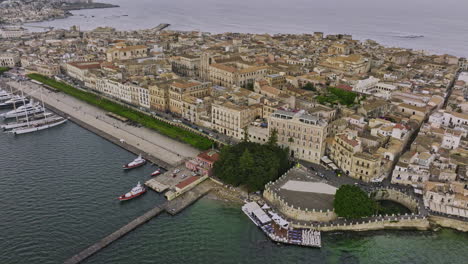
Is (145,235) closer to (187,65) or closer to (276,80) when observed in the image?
(276,80)

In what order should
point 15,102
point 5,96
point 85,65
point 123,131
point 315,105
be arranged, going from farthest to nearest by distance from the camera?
point 85,65 → point 5,96 → point 15,102 → point 123,131 → point 315,105

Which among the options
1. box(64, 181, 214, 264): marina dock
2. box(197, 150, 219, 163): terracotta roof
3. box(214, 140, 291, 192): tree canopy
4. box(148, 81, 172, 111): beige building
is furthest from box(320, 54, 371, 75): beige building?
box(64, 181, 214, 264): marina dock

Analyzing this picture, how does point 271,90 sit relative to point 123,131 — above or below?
above

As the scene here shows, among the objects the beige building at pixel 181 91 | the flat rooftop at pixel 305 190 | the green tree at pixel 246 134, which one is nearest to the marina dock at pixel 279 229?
the flat rooftop at pixel 305 190

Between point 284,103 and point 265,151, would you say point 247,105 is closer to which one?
point 284,103

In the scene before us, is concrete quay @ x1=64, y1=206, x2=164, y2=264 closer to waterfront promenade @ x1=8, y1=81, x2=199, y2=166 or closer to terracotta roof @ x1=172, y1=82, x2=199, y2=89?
waterfront promenade @ x1=8, y1=81, x2=199, y2=166

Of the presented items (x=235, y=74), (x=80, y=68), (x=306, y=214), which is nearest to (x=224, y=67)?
(x=235, y=74)

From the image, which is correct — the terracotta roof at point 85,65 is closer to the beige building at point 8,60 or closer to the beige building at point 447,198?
the beige building at point 8,60
